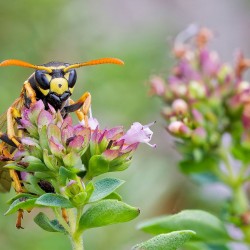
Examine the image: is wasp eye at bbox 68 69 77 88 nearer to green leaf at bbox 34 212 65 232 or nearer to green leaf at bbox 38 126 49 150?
green leaf at bbox 38 126 49 150

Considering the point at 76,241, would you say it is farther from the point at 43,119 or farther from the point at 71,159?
the point at 43,119

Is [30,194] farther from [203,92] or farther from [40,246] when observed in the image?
[40,246]

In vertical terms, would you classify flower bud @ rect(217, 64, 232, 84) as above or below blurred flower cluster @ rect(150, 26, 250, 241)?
above

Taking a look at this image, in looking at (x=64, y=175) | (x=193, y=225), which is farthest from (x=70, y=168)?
(x=193, y=225)

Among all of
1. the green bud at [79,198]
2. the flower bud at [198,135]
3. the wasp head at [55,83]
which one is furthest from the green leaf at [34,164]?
the flower bud at [198,135]

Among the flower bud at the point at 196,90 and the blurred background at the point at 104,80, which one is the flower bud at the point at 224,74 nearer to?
the flower bud at the point at 196,90

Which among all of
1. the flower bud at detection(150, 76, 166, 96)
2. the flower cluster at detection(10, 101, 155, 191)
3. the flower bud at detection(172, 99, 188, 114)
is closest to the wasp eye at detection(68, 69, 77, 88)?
the flower cluster at detection(10, 101, 155, 191)

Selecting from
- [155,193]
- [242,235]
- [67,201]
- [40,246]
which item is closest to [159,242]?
[67,201]

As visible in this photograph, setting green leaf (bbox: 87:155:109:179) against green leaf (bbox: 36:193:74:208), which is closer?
green leaf (bbox: 36:193:74:208)
